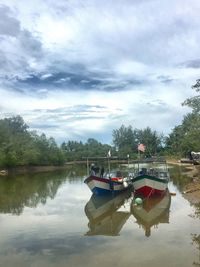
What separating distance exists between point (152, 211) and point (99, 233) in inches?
287

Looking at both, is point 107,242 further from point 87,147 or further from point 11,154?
point 87,147

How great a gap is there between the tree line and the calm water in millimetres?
10089

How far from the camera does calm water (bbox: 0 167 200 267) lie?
560 inches

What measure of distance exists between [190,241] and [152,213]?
8215mm

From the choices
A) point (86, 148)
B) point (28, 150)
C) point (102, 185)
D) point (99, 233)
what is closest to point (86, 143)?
point (86, 148)

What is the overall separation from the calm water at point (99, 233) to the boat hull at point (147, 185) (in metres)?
1.20

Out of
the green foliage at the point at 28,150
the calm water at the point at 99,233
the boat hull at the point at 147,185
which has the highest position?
the green foliage at the point at 28,150

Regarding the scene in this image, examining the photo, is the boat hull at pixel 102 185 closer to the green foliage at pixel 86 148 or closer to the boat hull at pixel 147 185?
the boat hull at pixel 147 185

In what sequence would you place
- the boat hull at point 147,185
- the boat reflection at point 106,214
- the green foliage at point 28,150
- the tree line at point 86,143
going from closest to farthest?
the boat reflection at point 106,214, the boat hull at point 147,185, the tree line at point 86,143, the green foliage at point 28,150

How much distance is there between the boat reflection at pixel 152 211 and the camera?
21314mm

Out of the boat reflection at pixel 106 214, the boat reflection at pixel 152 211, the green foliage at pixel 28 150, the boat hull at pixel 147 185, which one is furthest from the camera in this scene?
the green foliage at pixel 28 150

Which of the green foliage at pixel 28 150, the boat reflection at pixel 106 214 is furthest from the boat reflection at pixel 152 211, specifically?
the green foliage at pixel 28 150

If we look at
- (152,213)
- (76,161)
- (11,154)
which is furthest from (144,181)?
(76,161)

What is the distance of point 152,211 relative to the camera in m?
25.4
